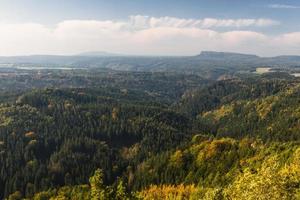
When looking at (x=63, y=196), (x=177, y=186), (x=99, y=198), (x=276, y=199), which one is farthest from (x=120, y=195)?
(x=177, y=186)

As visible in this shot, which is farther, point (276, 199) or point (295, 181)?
point (295, 181)

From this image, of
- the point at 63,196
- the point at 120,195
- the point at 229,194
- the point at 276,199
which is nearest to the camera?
the point at 276,199

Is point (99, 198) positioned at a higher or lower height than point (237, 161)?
higher

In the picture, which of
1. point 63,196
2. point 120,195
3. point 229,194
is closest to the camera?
point 120,195

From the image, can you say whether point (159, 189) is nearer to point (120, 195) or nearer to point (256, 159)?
point (256, 159)

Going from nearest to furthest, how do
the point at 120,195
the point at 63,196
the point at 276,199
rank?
1. the point at 276,199
2. the point at 120,195
3. the point at 63,196

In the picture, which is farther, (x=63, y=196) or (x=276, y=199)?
(x=63, y=196)

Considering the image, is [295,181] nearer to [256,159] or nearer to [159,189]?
[256,159]

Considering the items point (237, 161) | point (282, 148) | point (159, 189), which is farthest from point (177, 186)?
point (282, 148)

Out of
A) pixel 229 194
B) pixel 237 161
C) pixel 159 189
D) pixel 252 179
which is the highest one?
pixel 252 179
